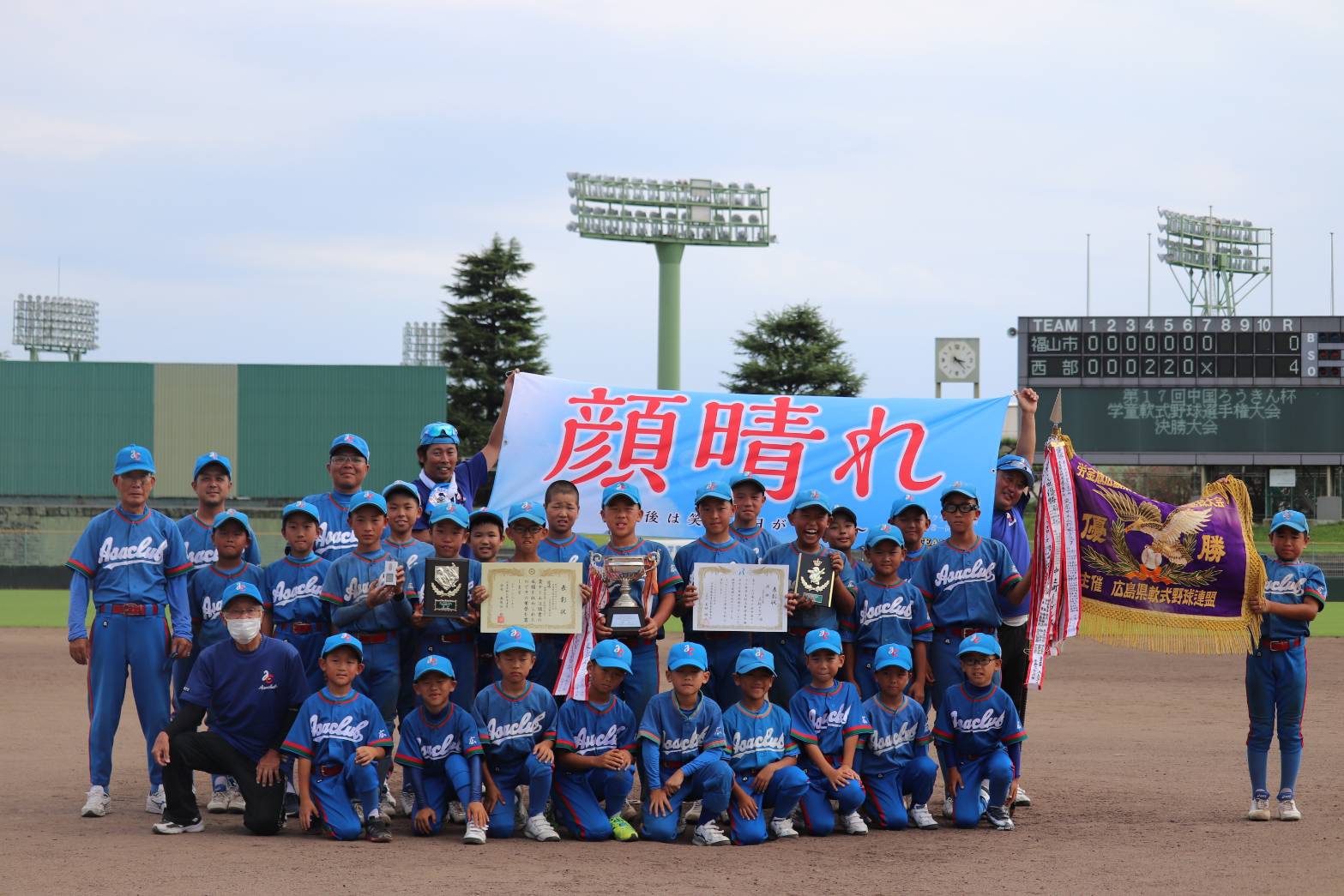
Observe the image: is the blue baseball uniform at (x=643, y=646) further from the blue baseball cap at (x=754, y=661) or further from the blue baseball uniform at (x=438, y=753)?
the blue baseball uniform at (x=438, y=753)

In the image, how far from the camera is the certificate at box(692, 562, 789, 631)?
24.3 ft

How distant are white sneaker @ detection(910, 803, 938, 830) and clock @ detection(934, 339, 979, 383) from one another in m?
23.8

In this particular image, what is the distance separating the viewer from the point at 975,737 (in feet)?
23.9

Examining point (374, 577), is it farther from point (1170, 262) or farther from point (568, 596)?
point (1170, 262)

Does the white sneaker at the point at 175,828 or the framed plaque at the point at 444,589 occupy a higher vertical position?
the framed plaque at the point at 444,589

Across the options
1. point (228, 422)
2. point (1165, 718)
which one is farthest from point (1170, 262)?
point (1165, 718)

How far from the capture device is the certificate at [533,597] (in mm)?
7211

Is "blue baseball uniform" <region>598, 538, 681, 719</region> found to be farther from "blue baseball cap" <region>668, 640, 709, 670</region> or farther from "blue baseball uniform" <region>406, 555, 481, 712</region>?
"blue baseball uniform" <region>406, 555, 481, 712</region>

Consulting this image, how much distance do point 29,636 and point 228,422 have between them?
23.5 meters

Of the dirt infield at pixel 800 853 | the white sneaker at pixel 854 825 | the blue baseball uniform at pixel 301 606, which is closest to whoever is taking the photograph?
the dirt infield at pixel 800 853

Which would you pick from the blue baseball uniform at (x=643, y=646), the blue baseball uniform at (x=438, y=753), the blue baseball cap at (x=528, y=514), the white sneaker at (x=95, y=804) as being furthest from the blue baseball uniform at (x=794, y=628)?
the white sneaker at (x=95, y=804)

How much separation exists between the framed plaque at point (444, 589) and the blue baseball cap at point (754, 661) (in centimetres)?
147

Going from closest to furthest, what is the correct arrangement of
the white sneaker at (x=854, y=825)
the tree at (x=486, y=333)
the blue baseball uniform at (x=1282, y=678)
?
1. the white sneaker at (x=854, y=825)
2. the blue baseball uniform at (x=1282, y=678)
3. the tree at (x=486, y=333)

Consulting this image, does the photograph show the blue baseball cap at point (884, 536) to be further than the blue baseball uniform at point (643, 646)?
Yes
